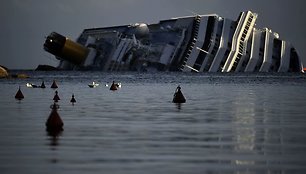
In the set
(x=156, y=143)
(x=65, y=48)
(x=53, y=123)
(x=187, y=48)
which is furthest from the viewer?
(x=65, y=48)

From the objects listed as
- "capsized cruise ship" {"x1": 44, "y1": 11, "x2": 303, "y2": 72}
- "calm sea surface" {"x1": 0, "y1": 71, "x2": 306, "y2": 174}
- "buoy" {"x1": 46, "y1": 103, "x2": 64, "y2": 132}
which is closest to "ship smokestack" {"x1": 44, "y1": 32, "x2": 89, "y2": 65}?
"capsized cruise ship" {"x1": 44, "y1": 11, "x2": 303, "y2": 72}

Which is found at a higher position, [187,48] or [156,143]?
[187,48]

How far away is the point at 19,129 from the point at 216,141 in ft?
24.7

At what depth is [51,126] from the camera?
85.5 feet

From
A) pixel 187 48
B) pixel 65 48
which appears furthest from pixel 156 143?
pixel 65 48

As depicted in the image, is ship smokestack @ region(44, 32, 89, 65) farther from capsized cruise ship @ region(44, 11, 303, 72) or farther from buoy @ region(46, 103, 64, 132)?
buoy @ region(46, 103, 64, 132)

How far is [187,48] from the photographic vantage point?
140 m

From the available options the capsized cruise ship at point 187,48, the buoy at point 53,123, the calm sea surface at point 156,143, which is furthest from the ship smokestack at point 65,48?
the buoy at point 53,123

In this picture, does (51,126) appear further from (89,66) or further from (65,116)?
(89,66)

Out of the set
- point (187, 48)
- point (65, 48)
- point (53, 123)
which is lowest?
point (53, 123)

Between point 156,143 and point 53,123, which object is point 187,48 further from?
point 156,143

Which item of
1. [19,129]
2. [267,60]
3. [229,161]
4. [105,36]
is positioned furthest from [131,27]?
[229,161]

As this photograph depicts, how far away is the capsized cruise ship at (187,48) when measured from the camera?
457 feet

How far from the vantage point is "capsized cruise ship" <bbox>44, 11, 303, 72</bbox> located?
13925 cm
